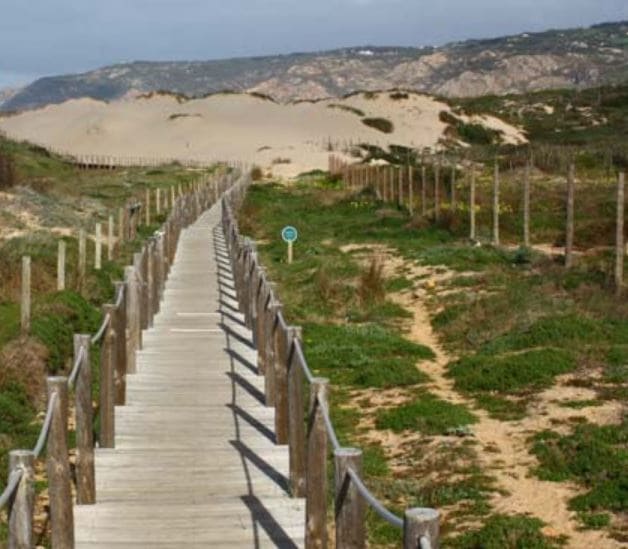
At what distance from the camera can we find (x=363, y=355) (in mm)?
14594

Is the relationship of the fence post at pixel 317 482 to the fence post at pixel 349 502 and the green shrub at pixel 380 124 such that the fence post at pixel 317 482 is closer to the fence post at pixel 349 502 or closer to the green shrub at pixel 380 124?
the fence post at pixel 349 502

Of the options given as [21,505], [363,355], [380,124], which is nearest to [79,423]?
[21,505]

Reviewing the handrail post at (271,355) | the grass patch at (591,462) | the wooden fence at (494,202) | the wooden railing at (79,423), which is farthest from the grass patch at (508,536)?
the wooden fence at (494,202)

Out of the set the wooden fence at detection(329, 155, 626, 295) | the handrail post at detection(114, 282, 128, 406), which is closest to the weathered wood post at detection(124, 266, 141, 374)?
the handrail post at detection(114, 282, 128, 406)

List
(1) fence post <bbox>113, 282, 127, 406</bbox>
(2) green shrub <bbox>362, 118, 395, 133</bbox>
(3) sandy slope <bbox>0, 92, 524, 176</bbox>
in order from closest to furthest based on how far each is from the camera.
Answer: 1. (1) fence post <bbox>113, 282, 127, 406</bbox>
2. (3) sandy slope <bbox>0, 92, 524, 176</bbox>
3. (2) green shrub <bbox>362, 118, 395, 133</bbox>

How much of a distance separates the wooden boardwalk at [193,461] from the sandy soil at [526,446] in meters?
1.63

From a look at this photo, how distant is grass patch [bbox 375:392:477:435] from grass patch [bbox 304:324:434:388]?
130 centimetres

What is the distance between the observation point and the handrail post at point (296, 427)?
8273 millimetres

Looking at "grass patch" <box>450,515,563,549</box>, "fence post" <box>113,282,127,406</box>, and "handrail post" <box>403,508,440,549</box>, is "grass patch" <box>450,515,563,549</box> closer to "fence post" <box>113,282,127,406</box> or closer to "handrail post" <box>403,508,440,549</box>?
"handrail post" <box>403,508,440,549</box>

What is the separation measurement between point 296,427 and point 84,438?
59.9 inches

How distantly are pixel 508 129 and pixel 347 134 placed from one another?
15.9 meters

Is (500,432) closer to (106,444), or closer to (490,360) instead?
(490,360)

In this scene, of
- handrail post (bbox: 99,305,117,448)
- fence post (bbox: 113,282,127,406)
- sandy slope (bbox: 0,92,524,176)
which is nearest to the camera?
handrail post (bbox: 99,305,117,448)

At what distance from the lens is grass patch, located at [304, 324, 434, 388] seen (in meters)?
13.5
